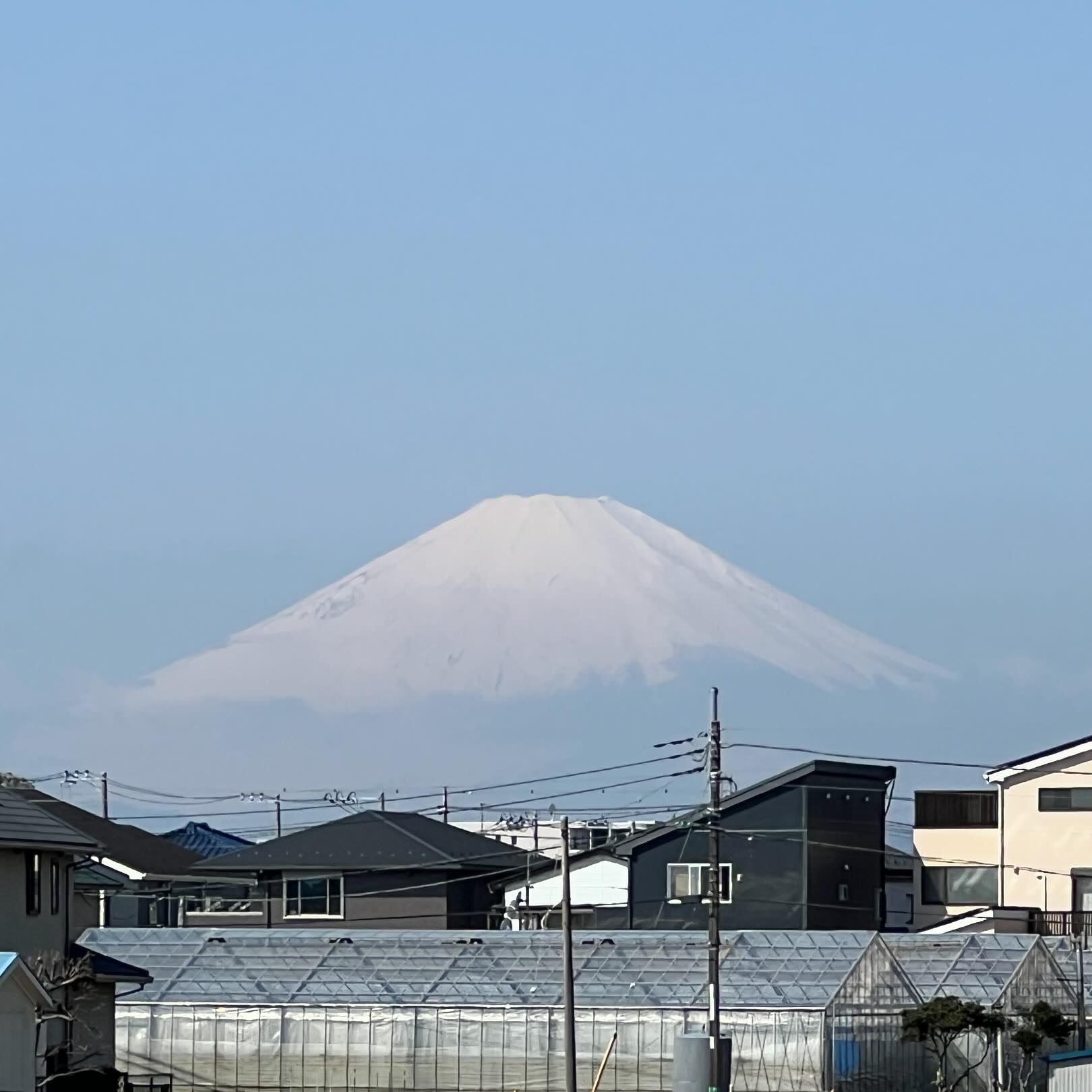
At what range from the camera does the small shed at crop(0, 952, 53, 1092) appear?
107ft

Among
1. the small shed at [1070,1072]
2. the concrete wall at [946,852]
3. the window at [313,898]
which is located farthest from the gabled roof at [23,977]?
the concrete wall at [946,852]

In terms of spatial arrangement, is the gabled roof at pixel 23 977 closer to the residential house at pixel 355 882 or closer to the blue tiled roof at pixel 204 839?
the residential house at pixel 355 882

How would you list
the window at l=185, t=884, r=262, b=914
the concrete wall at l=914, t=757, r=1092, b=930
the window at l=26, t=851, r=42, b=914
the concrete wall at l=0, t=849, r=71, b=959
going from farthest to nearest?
the window at l=185, t=884, r=262, b=914 < the concrete wall at l=914, t=757, r=1092, b=930 < the window at l=26, t=851, r=42, b=914 < the concrete wall at l=0, t=849, r=71, b=959

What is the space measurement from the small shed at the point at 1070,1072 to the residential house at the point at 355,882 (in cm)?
3086

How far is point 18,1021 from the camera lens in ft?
109

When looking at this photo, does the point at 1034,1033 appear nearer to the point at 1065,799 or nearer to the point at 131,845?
Result: the point at 1065,799

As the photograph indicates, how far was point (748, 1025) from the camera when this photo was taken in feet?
152

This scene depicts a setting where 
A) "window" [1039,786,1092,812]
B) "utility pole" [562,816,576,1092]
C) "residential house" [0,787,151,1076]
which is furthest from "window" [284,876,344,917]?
"utility pole" [562,816,576,1092]

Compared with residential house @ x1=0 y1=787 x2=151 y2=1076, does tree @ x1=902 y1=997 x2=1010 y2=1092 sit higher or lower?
lower

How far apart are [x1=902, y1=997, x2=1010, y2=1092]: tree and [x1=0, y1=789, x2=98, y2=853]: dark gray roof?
16.8 meters

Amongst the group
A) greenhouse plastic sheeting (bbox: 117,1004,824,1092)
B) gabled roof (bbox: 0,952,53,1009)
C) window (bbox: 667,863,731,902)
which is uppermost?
window (bbox: 667,863,731,902)

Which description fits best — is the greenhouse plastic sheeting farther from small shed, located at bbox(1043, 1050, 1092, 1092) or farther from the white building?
the white building

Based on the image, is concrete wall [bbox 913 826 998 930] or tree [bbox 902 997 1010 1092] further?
concrete wall [bbox 913 826 998 930]

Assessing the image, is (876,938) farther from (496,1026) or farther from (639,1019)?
(496,1026)
